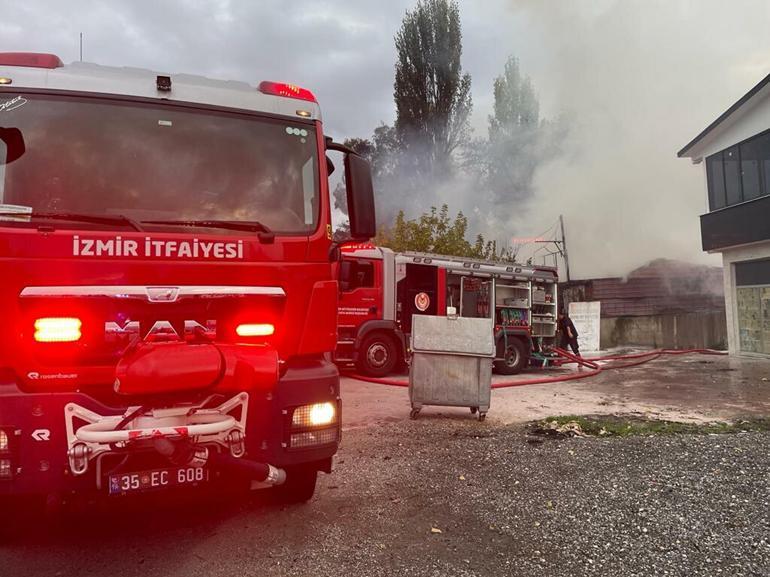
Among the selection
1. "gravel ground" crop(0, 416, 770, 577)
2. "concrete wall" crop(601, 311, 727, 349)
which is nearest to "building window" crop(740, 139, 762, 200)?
"concrete wall" crop(601, 311, 727, 349)

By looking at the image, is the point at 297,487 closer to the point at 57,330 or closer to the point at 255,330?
the point at 255,330

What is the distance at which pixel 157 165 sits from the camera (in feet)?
10.3

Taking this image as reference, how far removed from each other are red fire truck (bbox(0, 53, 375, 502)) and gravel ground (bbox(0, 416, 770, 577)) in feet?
1.65

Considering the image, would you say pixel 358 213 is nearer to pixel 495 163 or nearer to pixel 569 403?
pixel 569 403

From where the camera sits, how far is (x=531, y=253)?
95.9 feet

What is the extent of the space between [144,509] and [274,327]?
172 cm

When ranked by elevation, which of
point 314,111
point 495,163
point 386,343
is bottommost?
point 386,343

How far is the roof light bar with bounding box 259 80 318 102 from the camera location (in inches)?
140

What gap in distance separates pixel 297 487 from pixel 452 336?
345 cm

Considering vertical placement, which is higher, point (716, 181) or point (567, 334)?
point (716, 181)

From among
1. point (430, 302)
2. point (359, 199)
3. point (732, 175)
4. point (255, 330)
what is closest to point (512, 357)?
point (430, 302)

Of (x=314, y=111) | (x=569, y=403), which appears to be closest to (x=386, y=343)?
(x=569, y=403)

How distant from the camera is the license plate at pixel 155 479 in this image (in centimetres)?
262

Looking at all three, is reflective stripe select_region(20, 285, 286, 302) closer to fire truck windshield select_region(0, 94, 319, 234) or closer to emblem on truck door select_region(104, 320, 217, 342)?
emblem on truck door select_region(104, 320, 217, 342)
